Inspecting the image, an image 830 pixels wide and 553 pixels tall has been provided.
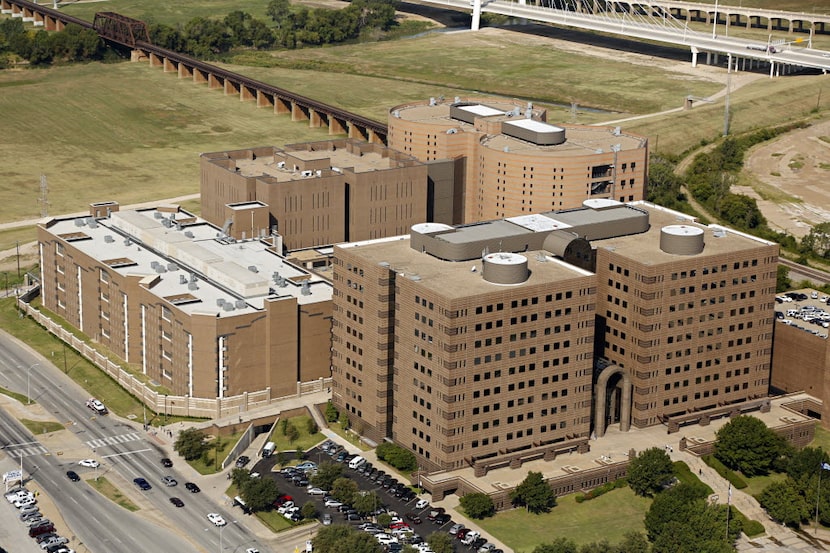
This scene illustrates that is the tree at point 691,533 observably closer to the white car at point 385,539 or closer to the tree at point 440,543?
the tree at point 440,543

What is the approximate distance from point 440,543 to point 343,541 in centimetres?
1281

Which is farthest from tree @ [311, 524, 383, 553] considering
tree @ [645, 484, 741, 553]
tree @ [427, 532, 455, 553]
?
tree @ [645, 484, 741, 553]

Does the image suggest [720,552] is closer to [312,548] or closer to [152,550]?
[312,548]

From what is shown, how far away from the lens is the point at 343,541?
190750 mm

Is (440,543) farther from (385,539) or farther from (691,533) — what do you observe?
(691,533)

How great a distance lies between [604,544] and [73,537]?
69.9m

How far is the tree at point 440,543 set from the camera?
193m

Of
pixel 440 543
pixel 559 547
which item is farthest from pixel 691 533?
pixel 440 543

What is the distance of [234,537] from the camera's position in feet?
655

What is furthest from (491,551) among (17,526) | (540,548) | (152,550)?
(17,526)

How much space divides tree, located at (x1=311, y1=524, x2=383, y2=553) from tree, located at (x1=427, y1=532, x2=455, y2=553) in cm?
670

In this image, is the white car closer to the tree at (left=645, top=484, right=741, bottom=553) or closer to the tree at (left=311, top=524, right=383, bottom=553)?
the tree at (left=311, top=524, right=383, bottom=553)

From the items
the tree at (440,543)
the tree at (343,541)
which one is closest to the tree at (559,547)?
the tree at (440,543)

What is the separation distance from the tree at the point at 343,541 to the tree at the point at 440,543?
6.70m
